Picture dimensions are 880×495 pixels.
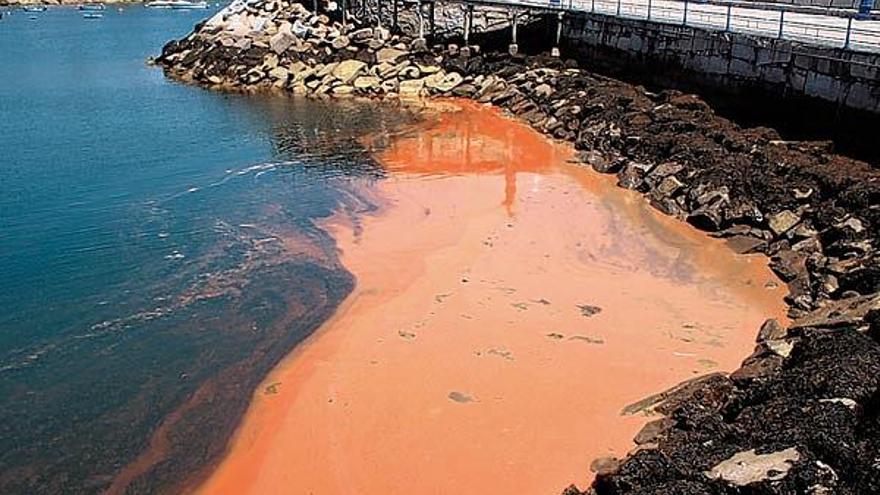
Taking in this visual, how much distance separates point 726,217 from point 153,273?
11145 mm

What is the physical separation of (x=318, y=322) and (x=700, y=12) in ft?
66.8

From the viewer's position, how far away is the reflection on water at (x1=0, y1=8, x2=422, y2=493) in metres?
10.2

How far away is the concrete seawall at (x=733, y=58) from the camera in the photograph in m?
19.1

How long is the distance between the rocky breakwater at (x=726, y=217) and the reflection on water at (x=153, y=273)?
486cm

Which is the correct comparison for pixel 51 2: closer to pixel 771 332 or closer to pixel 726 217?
pixel 726 217

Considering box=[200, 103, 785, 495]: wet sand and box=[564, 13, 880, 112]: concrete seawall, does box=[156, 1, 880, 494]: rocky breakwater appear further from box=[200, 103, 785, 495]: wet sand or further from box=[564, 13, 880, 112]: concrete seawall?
box=[564, 13, 880, 112]: concrete seawall

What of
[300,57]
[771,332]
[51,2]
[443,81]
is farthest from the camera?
[51,2]

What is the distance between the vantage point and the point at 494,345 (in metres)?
11.8

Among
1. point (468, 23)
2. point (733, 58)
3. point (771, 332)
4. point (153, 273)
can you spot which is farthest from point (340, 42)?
point (771, 332)

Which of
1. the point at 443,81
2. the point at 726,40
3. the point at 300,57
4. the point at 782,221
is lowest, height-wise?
the point at 782,221

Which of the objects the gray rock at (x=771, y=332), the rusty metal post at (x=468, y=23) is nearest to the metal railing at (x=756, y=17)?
the rusty metal post at (x=468, y=23)

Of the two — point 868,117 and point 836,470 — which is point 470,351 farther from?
point 868,117

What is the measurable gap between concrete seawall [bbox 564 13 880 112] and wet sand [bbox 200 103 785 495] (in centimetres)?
587

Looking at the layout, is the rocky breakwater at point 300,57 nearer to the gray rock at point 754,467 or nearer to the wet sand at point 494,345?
the wet sand at point 494,345
